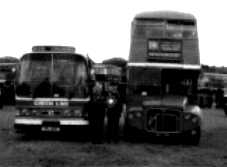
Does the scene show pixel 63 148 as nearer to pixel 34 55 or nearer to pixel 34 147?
pixel 34 147

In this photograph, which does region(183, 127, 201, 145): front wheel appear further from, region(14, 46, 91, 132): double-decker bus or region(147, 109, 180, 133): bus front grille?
region(14, 46, 91, 132): double-decker bus

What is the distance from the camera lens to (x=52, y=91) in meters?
16.2

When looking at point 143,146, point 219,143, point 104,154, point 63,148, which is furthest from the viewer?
point 219,143

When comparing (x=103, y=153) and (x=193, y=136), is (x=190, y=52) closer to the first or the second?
(x=193, y=136)

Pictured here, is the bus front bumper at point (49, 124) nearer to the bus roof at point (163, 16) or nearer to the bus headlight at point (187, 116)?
the bus headlight at point (187, 116)

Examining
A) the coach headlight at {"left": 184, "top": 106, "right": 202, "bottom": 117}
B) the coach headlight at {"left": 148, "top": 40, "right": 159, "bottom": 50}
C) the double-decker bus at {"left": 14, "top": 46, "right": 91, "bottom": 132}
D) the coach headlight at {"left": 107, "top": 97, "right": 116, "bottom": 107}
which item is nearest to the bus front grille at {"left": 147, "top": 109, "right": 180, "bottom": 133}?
the coach headlight at {"left": 184, "top": 106, "right": 202, "bottom": 117}

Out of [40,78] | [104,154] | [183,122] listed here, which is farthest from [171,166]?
[40,78]

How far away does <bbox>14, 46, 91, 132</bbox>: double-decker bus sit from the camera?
Result: 1614 centimetres

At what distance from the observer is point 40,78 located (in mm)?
16234

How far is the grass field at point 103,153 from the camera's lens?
11914mm

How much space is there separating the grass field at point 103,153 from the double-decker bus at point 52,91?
58 centimetres

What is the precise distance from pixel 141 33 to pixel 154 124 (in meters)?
3.29

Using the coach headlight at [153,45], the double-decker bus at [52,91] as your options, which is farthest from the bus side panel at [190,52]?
the double-decker bus at [52,91]

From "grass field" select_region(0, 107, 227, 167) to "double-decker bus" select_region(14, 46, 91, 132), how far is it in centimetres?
58
